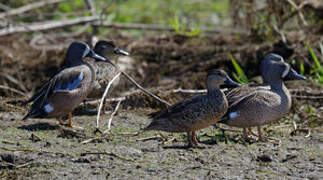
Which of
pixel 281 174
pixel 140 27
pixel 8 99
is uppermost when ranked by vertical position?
pixel 140 27

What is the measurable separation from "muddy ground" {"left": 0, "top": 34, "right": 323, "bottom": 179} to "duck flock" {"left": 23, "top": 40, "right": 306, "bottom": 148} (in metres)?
0.21

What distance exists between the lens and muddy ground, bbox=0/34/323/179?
536cm

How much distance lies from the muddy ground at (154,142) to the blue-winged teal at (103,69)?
14.7 inches

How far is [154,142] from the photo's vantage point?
6312mm

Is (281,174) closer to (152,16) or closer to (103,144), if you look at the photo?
(103,144)

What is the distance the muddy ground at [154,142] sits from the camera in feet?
17.6

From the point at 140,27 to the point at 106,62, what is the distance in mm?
3710

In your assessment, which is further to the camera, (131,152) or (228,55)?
(228,55)

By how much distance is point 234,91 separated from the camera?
6.64 metres

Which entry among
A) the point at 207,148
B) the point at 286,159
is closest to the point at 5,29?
the point at 207,148

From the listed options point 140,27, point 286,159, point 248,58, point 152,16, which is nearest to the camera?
point 286,159

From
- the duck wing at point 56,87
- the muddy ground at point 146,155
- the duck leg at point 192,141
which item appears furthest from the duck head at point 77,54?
the duck leg at point 192,141

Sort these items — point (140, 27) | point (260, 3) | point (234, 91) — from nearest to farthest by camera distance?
point (234, 91)
point (140, 27)
point (260, 3)

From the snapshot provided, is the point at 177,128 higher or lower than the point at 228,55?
lower
